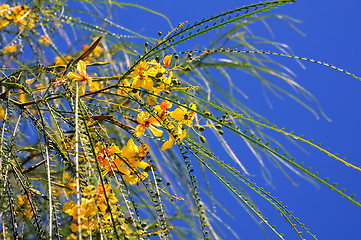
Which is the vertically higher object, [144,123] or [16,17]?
[16,17]

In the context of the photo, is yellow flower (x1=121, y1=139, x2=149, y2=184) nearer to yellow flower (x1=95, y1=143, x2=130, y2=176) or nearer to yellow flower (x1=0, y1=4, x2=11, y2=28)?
yellow flower (x1=95, y1=143, x2=130, y2=176)

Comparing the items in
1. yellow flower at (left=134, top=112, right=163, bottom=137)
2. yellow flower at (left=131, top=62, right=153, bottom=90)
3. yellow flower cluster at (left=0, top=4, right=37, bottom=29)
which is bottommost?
yellow flower at (left=134, top=112, right=163, bottom=137)

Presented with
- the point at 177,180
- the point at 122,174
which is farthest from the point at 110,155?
the point at 177,180

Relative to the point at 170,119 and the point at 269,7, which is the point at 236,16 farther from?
the point at 170,119

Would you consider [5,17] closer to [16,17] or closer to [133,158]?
[16,17]

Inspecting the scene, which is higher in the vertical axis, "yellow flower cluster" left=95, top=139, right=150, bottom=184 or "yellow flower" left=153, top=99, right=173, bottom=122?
"yellow flower" left=153, top=99, right=173, bottom=122

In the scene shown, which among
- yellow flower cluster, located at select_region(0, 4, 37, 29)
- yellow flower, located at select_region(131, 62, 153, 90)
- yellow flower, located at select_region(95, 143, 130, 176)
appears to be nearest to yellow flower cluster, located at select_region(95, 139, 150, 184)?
yellow flower, located at select_region(95, 143, 130, 176)

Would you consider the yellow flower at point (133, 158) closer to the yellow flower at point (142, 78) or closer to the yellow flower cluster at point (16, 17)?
the yellow flower at point (142, 78)

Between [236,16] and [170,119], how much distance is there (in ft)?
0.79

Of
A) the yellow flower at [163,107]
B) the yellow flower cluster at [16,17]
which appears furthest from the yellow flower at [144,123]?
the yellow flower cluster at [16,17]

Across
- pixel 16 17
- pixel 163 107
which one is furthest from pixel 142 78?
pixel 16 17

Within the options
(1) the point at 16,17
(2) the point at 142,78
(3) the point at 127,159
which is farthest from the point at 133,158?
(1) the point at 16,17

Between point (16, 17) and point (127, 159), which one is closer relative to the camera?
point (127, 159)

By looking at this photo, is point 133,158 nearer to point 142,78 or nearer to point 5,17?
point 142,78
